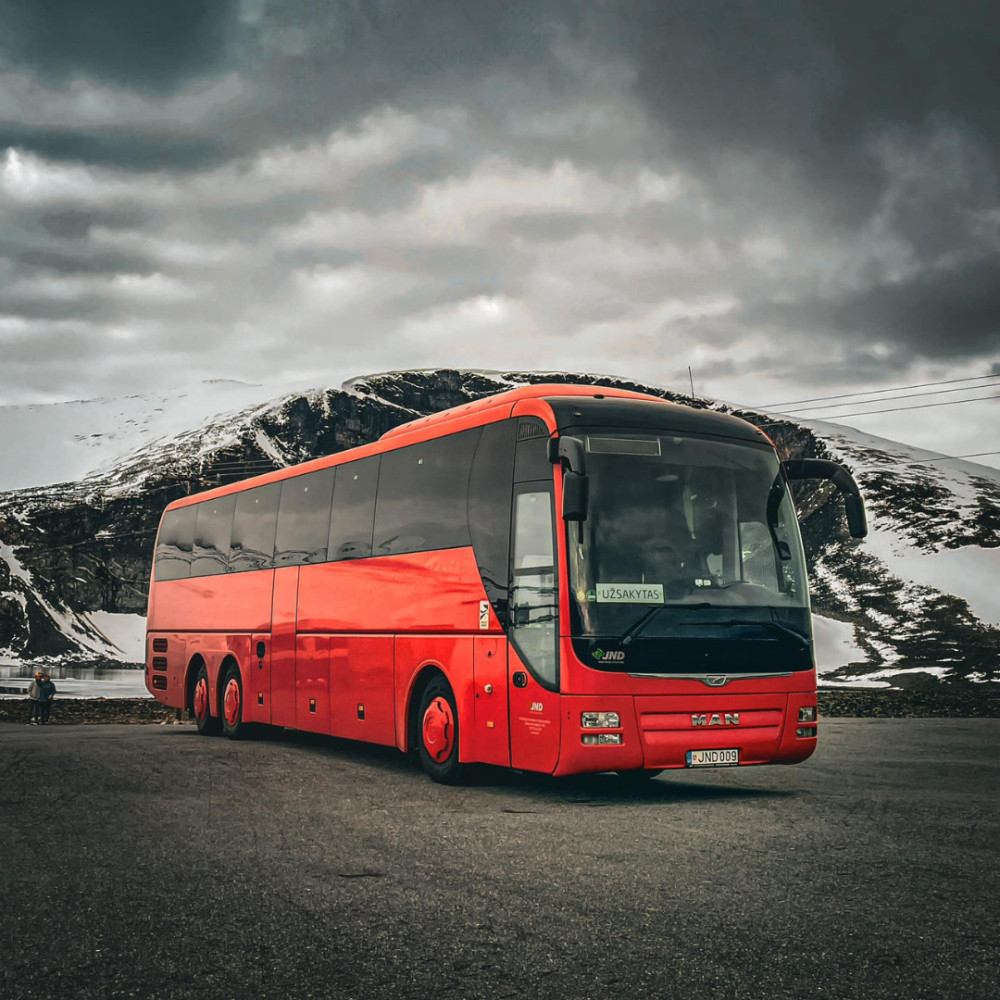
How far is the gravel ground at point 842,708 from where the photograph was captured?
99.1 feet

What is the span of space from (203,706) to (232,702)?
4.77ft

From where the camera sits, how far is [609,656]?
10.0m

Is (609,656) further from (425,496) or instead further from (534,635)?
(425,496)

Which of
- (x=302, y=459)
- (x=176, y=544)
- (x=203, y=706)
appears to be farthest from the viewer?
(x=302, y=459)

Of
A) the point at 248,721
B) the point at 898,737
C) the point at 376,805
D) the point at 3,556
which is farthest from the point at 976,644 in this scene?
the point at 3,556

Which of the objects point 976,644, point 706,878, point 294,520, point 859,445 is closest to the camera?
point 706,878

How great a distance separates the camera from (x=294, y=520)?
1609cm

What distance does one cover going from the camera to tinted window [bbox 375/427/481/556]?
1188 cm

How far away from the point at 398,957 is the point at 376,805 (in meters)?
5.07

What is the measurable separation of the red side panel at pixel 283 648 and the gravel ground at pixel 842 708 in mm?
15587

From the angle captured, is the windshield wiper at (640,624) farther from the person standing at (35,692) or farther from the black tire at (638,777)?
the person standing at (35,692)

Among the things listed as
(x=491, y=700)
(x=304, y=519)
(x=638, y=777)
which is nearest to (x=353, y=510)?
(x=304, y=519)

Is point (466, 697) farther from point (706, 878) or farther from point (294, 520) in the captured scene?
point (294, 520)

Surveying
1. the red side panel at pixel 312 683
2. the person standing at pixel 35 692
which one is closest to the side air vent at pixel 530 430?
the red side panel at pixel 312 683
